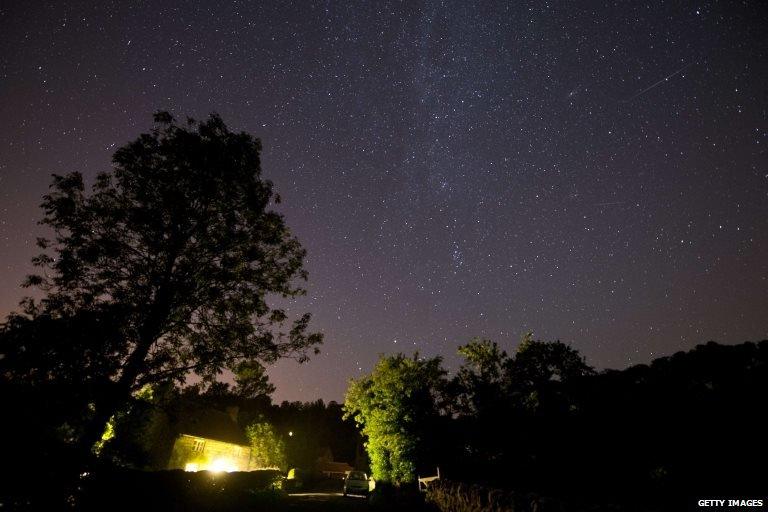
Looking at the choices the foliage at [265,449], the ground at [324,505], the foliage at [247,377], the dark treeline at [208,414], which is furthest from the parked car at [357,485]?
the foliage at [265,449]

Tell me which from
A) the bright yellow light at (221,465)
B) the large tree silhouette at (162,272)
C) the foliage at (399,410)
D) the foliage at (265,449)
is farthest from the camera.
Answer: the foliage at (265,449)

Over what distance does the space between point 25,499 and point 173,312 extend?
22.7ft

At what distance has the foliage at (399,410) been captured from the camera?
25.8 meters

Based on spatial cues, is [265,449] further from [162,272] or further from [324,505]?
[162,272]

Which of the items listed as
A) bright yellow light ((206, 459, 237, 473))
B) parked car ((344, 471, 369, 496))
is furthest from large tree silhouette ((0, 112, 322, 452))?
bright yellow light ((206, 459, 237, 473))

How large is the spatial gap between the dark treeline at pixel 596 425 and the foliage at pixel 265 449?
63.5ft

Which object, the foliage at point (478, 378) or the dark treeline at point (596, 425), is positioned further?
the foliage at point (478, 378)

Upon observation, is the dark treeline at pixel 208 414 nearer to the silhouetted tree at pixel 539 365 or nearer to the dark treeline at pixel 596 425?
the dark treeline at pixel 596 425

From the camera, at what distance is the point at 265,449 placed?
4472cm

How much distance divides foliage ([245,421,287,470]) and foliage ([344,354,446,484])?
1967cm

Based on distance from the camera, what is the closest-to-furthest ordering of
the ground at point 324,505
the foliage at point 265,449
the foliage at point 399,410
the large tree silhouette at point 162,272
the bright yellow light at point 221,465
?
1. the large tree silhouette at point 162,272
2. the ground at point 324,505
3. the foliage at point 399,410
4. the bright yellow light at point 221,465
5. the foliage at point 265,449

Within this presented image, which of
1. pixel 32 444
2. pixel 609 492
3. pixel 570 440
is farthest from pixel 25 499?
pixel 570 440

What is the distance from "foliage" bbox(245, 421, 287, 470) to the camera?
4469cm

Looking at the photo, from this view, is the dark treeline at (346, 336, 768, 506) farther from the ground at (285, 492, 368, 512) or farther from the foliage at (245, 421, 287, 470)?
the foliage at (245, 421, 287, 470)
